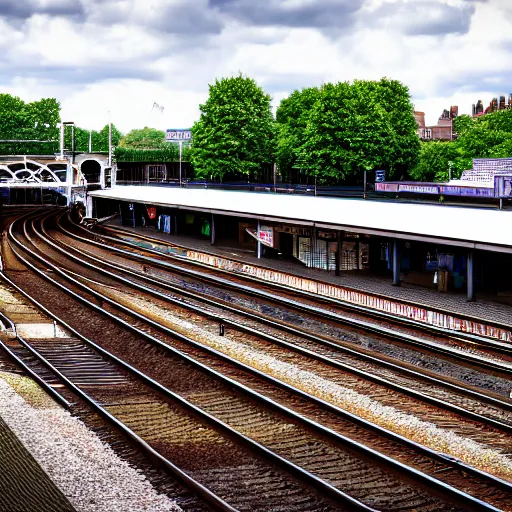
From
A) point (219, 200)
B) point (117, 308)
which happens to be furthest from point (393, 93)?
A: point (117, 308)

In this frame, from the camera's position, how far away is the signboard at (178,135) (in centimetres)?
9612

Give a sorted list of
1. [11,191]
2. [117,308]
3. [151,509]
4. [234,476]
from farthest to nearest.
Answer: [11,191], [117,308], [234,476], [151,509]

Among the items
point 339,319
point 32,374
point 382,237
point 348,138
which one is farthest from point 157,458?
point 348,138

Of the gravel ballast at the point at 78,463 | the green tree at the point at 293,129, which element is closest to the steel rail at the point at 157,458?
the gravel ballast at the point at 78,463

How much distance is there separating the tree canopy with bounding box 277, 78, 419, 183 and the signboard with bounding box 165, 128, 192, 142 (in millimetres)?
24099

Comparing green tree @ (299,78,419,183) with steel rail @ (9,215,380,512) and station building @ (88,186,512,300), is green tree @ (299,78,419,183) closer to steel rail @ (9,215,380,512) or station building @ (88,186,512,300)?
station building @ (88,186,512,300)

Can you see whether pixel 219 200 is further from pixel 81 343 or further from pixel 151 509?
pixel 151 509

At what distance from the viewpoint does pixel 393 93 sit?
7869 centimetres

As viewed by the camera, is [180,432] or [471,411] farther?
[471,411]

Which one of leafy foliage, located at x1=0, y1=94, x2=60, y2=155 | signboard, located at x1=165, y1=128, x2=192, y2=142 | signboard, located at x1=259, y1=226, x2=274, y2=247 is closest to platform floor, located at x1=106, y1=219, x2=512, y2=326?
signboard, located at x1=259, y1=226, x2=274, y2=247

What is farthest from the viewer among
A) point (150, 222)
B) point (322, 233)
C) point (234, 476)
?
point (150, 222)

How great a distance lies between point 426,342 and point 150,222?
151ft

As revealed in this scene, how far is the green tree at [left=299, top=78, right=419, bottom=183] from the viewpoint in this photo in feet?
229

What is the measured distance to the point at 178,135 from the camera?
9775cm
